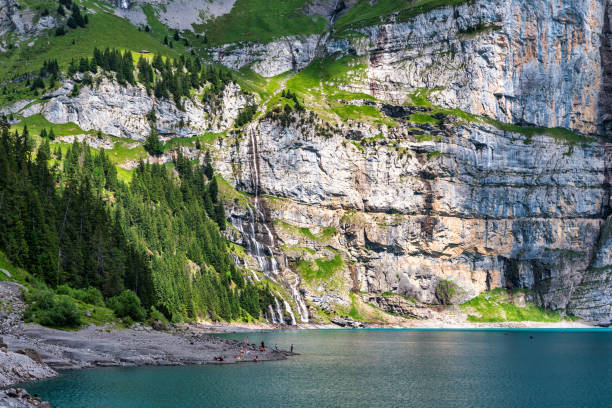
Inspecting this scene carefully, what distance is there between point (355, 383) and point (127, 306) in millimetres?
45922

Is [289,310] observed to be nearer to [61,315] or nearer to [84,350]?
[61,315]

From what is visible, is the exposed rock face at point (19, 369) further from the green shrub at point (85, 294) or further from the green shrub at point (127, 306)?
the green shrub at point (127, 306)

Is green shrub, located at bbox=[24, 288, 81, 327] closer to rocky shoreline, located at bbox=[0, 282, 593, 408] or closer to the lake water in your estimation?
rocky shoreline, located at bbox=[0, 282, 593, 408]

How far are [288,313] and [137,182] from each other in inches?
2536

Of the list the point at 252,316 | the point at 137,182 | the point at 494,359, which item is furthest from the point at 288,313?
the point at 494,359

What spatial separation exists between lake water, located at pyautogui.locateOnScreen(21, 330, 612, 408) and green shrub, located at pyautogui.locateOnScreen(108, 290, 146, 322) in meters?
26.8

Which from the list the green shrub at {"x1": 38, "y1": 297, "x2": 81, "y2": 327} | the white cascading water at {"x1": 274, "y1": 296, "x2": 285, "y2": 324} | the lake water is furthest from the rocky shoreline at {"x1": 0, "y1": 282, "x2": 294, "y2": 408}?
the white cascading water at {"x1": 274, "y1": 296, "x2": 285, "y2": 324}

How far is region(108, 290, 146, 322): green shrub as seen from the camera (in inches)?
3691

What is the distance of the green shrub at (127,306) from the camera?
308ft

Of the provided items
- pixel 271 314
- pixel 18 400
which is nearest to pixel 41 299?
pixel 18 400

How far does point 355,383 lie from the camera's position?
6769 centimetres

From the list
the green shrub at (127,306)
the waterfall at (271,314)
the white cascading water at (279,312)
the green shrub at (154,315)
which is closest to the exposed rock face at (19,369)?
the green shrub at (127,306)

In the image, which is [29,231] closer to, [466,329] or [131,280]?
[131,280]

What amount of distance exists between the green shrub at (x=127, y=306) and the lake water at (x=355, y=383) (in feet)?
88.0
